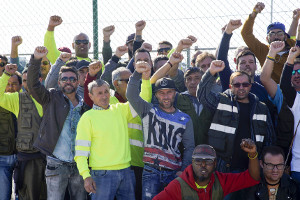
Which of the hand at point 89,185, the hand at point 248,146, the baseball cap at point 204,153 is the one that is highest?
the hand at point 248,146

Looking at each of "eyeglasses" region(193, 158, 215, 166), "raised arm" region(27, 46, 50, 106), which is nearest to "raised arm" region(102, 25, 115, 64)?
"raised arm" region(27, 46, 50, 106)

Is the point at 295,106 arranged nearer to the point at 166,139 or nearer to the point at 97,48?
the point at 166,139

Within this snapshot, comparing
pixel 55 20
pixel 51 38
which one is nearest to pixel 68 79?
pixel 55 20

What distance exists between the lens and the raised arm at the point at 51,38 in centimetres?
564

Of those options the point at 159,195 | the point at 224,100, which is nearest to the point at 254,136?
the point at 224,100

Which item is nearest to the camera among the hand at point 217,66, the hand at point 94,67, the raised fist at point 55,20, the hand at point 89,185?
the hand at point 89,185

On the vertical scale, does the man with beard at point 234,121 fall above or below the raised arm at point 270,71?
below

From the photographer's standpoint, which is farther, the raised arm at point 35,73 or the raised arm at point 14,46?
the raised arm at point 14,46

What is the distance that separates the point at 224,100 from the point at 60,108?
1.82m

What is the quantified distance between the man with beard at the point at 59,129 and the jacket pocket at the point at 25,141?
14.0 inches

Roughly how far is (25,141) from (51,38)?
5.71ft

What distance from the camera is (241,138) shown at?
4426 millimetres

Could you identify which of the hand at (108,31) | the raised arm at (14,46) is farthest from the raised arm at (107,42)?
the raised arm at (14,46)

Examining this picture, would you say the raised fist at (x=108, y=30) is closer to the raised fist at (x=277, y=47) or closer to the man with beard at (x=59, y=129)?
the man with beard at (x=59, y=129)
